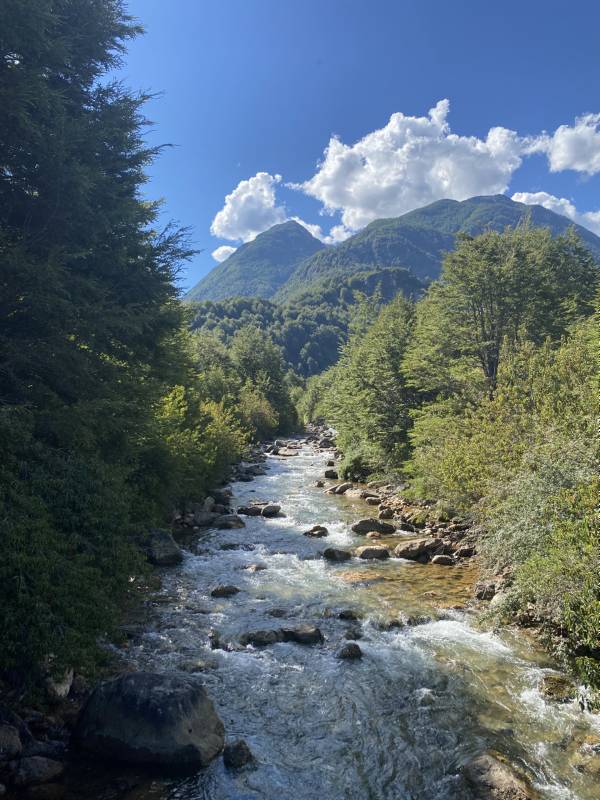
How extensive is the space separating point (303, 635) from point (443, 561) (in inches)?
281

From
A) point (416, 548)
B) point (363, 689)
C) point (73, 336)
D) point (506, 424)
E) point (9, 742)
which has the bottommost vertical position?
point (363, 689)

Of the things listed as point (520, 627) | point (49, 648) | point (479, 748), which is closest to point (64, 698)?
point (49, 648)

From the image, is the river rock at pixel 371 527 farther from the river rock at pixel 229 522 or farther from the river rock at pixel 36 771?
the river rock at pixel 36 771

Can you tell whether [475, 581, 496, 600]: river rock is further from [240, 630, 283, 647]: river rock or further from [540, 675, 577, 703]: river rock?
[240, 630, 283, 647]: river rock

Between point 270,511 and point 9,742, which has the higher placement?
point 9,742

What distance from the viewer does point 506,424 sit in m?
17.0

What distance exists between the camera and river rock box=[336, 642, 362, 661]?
10914 millimetres

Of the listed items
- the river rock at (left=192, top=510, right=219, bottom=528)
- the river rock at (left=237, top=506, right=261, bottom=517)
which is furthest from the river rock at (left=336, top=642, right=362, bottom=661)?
the river rock at (left=237, top=506, right=261, bottom=517)

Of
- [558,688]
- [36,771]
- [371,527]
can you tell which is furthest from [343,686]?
[371,527]

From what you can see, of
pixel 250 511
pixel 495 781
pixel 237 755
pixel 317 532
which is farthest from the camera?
pixel 250 511

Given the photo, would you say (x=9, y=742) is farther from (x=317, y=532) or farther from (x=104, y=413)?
(x=317, y=532)

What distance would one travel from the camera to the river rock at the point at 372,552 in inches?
696

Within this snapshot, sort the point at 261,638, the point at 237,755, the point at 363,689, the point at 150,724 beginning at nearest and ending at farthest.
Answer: the point at 150,724 < the point at 237,755 < the point at 363,689 < the point at 261,638

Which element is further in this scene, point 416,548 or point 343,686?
point 416,548
